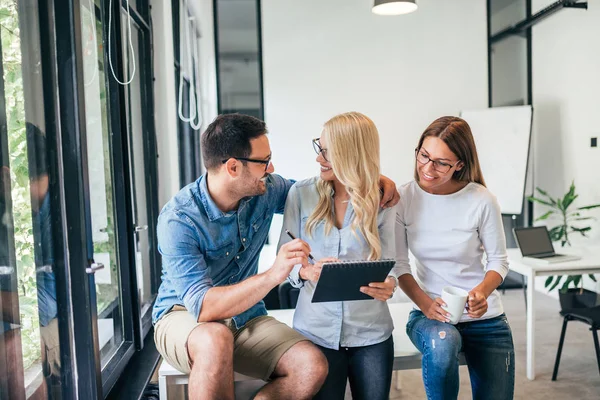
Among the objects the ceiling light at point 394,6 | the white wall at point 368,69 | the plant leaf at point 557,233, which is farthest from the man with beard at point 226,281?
the white wall at point 368,69

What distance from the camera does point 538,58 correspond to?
16.7ft

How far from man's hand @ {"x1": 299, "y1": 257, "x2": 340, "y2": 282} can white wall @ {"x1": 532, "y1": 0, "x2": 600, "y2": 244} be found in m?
3.46

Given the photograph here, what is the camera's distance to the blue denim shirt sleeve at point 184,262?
60.2 inches

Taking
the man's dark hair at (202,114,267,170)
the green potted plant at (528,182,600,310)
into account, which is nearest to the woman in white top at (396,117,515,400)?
the man's dark hair at (202,114,267,170)

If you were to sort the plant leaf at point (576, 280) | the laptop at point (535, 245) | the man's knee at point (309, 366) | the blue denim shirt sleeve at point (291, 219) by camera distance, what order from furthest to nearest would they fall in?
1. the plant leaf at point (576, 280)
2. the laptop at point (535, 245)
3. the blue denim shirt sleeve at point (291, 219)
4. the man's knee at point (309, 366)

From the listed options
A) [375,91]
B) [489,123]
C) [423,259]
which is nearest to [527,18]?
[489,123]

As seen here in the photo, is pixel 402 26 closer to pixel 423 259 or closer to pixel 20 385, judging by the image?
pixel 423 259

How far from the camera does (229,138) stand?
1.64 meters

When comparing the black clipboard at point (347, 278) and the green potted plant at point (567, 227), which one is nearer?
the black clipboard at point (347, 278)

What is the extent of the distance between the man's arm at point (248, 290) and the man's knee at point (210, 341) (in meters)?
0.04

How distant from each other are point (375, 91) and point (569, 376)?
3440 millimetres

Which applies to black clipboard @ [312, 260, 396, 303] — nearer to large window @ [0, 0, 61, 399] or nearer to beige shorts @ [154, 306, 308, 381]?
beige shorts @ [154, 306, 308, 381]

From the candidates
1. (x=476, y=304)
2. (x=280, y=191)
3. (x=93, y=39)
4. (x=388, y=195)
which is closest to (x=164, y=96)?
(x=93, y=39)

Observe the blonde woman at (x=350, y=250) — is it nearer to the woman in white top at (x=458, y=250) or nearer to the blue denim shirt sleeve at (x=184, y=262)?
the woman in white top at (x=458, y=250)
